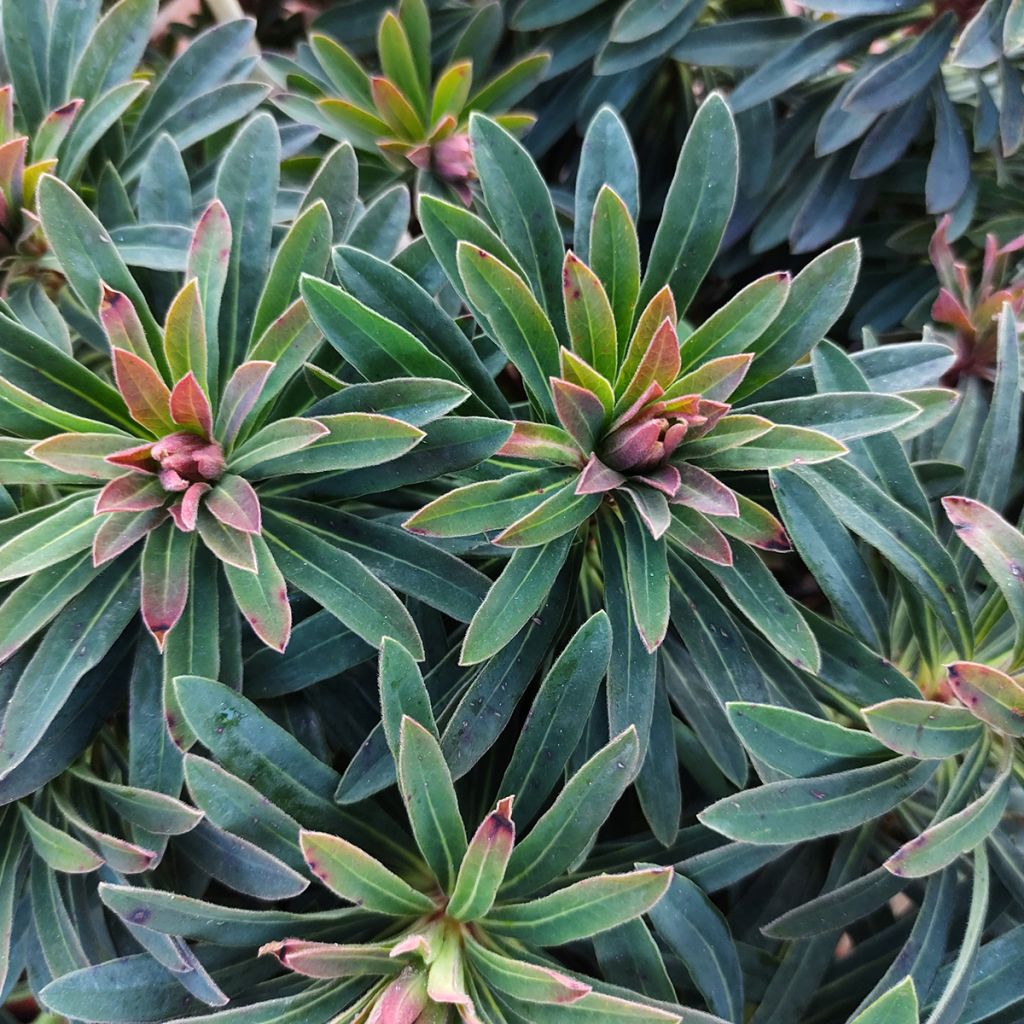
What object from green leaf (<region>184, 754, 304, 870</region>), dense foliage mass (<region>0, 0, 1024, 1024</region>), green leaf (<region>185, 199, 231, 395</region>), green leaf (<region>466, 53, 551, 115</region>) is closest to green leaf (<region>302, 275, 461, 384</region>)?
dense foliage mass (<region>0, 0, 1024, 1024</region>)

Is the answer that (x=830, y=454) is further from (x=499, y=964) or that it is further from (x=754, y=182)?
(x=754, y=182)

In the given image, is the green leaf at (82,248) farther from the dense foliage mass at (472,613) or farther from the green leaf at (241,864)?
the green leaf at (241,864)

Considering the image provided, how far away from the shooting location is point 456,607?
2.29 feet

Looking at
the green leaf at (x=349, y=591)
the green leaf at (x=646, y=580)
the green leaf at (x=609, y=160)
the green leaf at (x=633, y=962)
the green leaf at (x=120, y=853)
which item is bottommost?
the green leaf at (x=633, y=962)

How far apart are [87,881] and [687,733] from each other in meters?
0.65

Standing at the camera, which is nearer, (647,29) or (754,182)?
(647,29)

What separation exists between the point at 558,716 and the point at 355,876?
0.20 m

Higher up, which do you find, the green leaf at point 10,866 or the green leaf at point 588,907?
the green leaf at point 588,907

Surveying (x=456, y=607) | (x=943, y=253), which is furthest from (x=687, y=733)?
(x=943, y=253)

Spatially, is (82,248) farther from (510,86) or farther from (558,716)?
(510,86)

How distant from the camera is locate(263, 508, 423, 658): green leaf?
67cm

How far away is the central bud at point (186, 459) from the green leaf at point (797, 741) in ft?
→ 1.47

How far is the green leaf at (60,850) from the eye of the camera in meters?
0.67

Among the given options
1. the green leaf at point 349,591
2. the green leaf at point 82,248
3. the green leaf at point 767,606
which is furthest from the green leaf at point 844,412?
the green leaf at point 82,248
